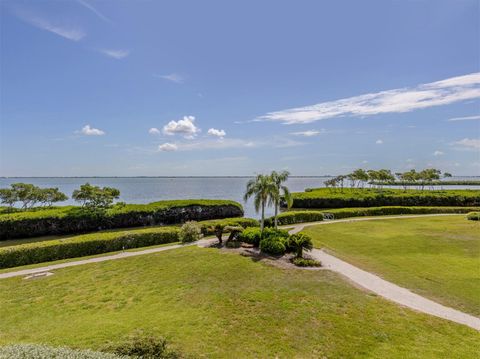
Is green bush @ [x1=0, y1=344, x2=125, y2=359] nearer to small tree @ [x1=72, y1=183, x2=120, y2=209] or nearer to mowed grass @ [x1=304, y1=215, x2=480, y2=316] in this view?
mowed grass @ [x1=304, y1=215, x2=480, y2=316]

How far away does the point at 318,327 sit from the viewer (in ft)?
28.3

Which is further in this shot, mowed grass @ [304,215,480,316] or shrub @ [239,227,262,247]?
shrub @ [239,227,262,247]

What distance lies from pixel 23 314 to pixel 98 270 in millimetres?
5019

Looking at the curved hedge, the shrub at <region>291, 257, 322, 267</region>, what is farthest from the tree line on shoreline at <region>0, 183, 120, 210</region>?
the shrub at <region>291, 257, 322, 267</region>

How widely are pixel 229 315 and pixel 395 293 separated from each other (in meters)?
7.55

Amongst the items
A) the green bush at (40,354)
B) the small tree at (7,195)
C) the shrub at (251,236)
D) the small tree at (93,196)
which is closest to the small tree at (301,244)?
the shrub at (251,236)

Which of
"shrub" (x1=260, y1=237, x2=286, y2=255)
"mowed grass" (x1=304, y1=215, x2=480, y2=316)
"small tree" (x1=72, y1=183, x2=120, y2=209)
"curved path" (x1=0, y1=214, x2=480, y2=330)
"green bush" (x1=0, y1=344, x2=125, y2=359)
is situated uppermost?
"small tree" (x1=72, y1=183, x2=120, y2=209)

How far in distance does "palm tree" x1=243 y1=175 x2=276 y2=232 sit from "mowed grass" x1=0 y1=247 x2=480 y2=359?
7.30 m

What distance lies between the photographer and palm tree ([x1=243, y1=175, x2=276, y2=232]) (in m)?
20.7

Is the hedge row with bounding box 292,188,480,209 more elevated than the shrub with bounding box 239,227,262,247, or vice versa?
the hedge row with bounding box 292,188,480,209

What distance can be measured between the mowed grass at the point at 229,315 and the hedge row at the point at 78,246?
4.11m

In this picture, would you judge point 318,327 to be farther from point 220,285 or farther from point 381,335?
point 220,285

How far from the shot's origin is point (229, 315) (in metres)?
9.41

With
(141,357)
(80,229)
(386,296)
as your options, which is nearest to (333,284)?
(386,296)
